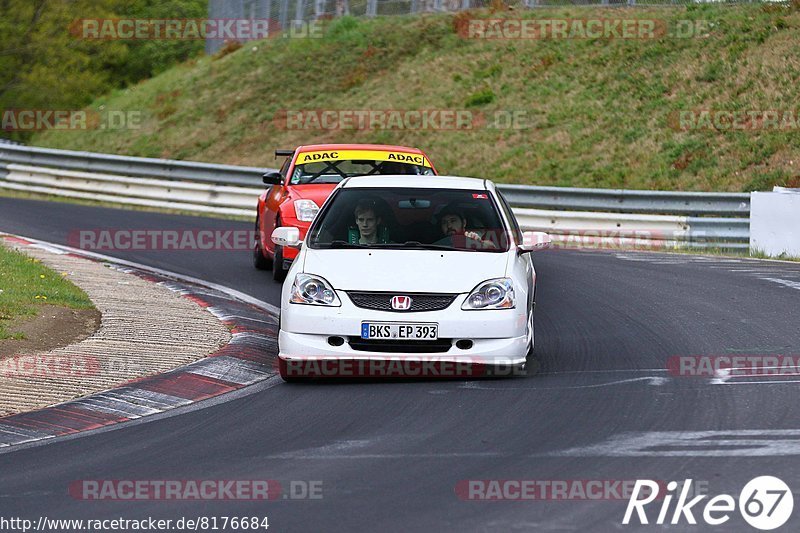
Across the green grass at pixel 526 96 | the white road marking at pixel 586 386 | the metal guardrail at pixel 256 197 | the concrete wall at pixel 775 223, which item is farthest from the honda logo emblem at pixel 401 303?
the green grass at pixel 526 96

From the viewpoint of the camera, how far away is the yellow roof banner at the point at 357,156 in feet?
51.4

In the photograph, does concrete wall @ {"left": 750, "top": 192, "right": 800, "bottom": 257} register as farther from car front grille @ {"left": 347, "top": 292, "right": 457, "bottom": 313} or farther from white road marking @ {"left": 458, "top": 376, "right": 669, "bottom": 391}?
car front grille @ {"left": 347, "top": 292, "right": 457, "bottom": 313}

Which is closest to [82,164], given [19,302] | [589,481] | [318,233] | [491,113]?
[491,113]

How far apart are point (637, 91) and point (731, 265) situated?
13481 mm

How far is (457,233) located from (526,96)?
22.3 m

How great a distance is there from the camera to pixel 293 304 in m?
9.22

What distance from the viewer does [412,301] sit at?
9.00 meters

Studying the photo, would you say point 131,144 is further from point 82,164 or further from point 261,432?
point 261,432

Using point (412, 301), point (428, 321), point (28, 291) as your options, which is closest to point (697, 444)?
point (428, 321)

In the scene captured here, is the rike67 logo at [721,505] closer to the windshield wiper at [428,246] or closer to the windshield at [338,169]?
the windshield wiper at [428,246]

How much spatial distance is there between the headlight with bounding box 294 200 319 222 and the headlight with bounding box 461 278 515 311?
5.57m

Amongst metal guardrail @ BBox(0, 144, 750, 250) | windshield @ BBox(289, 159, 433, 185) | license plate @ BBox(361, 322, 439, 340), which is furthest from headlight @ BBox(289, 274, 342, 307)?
metal guardrail @ BBox(0, 144, 750, 250)

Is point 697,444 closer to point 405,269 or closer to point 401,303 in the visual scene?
point 401,303

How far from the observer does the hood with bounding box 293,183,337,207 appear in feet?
48.1
